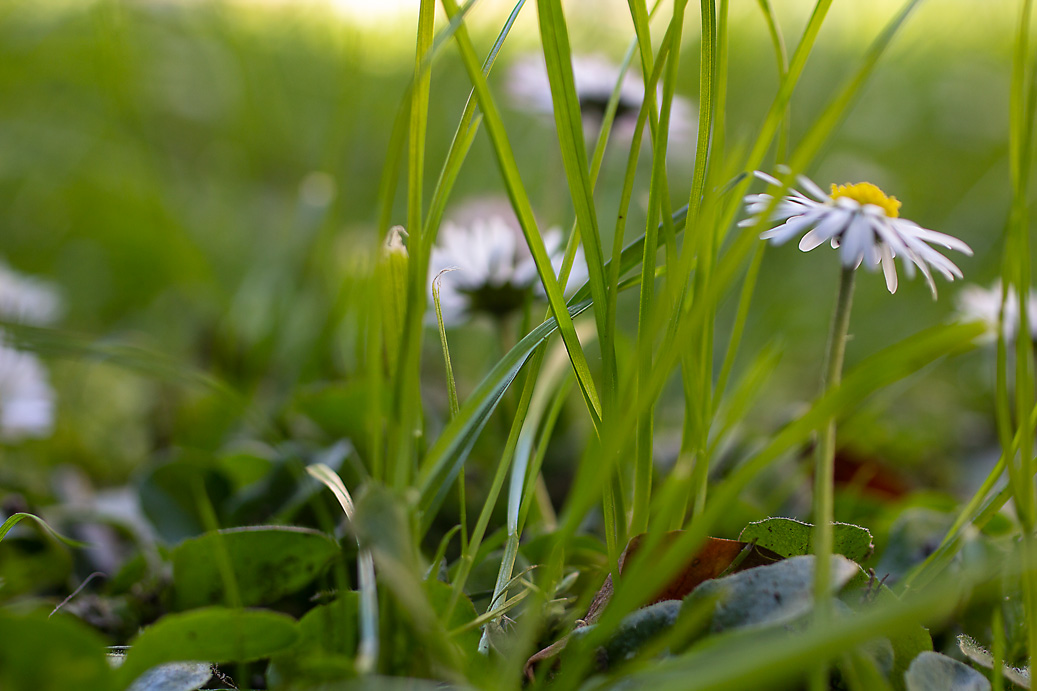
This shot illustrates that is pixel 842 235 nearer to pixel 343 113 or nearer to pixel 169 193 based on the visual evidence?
pixel 343 113

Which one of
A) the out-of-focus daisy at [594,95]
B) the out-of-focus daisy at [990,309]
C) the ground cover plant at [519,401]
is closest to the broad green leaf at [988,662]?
the ground cover plant at [519,401]

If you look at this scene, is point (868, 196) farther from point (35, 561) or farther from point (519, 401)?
point (35, 561)

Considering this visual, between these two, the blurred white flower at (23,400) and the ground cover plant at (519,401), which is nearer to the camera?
the ground cover plant at (519,401)

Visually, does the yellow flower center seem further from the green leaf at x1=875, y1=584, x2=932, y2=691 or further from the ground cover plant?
the green leaf at x1=875, y1=584, x2=932, y2=691

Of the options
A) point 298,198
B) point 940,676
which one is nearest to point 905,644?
point 940,676

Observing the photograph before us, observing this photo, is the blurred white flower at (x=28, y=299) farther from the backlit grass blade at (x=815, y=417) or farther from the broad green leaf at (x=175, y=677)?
the backlit grass blade at (x=815, y=417)

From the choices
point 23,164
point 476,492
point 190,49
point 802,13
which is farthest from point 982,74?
point 23,164
